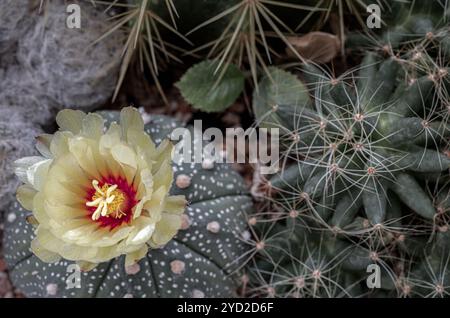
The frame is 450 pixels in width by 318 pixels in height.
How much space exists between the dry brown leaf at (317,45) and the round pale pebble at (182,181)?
0.40 metres

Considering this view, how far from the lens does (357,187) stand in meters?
1.28

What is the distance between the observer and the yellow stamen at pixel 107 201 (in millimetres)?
1070

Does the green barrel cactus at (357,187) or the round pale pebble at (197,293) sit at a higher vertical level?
the green barrel cactus at (357,187)

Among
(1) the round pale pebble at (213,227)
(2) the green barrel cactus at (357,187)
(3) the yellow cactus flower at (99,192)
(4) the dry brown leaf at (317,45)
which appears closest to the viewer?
(3) the yellow cactus flower at (99,192)

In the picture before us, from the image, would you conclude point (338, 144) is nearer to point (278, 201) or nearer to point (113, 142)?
point (278, 201)

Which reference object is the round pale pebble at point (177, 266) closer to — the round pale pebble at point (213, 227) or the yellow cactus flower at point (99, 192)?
the round pale pebble at point (213, 227)

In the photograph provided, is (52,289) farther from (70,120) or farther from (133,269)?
(70,120)

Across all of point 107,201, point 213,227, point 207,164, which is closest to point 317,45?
point 207,164

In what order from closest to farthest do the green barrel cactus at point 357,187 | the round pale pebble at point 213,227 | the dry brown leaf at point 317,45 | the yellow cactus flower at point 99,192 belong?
the yellow cactus flower at point 99,192
the green barrel cactus at point 357,187
the round pale pebble at point 213,227
the dry brown leaf at point 317,45

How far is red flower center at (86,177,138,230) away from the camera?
3.62ft

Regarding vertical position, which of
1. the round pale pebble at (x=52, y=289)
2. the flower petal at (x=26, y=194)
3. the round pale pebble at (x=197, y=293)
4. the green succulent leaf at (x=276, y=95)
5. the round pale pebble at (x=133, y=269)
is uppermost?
the green succulent leaf at (x=276, y=95)

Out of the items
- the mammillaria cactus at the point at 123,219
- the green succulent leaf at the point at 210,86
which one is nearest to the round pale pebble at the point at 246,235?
the mammillaria cactus at the point at 123,219

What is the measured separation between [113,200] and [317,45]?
654 millimetres

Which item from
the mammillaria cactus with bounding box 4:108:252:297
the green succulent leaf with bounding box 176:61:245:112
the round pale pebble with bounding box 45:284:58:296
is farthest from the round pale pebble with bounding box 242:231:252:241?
the round pale pebble with bounding box 45:284:58:296
